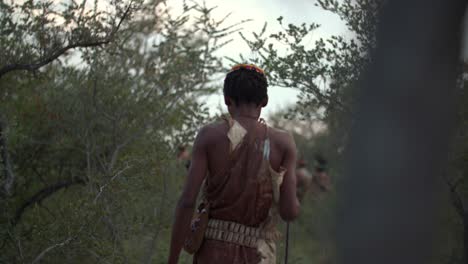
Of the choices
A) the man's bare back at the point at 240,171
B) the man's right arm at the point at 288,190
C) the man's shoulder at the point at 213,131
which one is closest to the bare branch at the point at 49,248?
the man's bare back at the point at 240,171

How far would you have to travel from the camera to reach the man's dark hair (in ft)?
14.3

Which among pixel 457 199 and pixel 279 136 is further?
pixel 457 199

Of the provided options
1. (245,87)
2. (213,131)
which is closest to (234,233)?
(213,131)

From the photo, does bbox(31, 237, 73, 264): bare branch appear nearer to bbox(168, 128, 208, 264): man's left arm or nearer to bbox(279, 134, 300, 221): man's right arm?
bbox(168, 128, 208, 264): man's left arm

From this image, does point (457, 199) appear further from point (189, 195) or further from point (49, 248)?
point (49, 248)

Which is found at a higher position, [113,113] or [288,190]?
[113,113]

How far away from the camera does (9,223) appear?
7031mm

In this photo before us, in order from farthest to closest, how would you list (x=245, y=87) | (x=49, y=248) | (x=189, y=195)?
1. (x=49, y=248)
2. (x=245, y=87)
3. (x=189, y=195)

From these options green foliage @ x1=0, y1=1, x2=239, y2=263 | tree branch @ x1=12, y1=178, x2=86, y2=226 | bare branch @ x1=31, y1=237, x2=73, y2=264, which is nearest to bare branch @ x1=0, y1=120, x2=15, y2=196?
green foliage @ x1=0, y1=1, x2=239, y2=263

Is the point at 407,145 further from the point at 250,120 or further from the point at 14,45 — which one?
the point at 14,45

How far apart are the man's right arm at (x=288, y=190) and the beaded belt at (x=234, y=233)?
0.49 feet

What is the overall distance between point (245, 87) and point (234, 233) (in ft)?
2.15

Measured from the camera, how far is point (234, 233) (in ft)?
14.1

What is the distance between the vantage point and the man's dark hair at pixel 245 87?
172 inches
